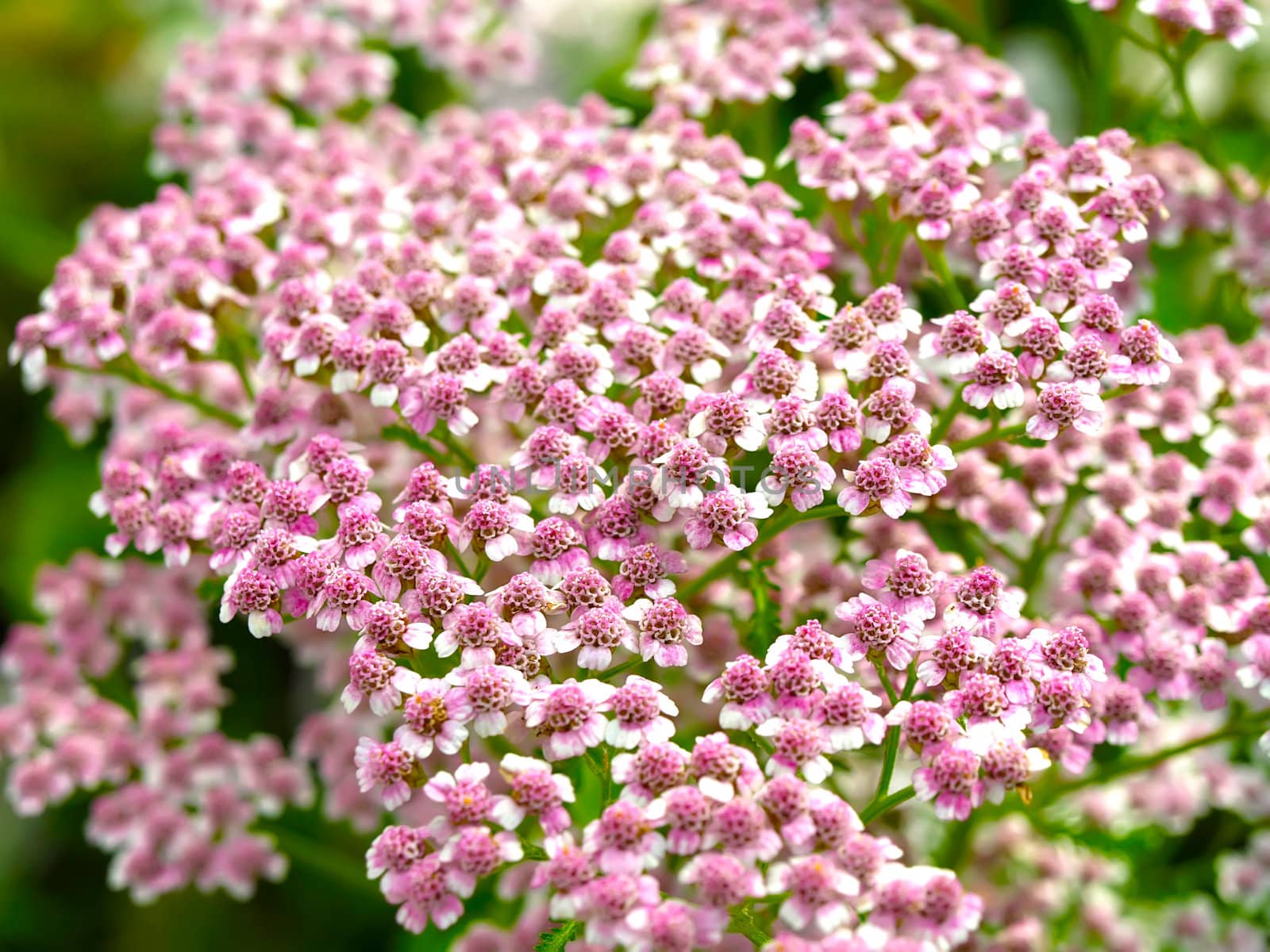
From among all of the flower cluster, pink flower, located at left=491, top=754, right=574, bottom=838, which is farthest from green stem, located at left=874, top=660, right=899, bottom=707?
the flower cluster

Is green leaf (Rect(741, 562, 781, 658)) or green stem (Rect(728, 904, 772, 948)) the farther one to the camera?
green leaf (Rect(741, 562, 781, 658))

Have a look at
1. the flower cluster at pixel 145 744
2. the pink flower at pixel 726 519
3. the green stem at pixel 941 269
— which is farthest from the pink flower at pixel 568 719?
the flower cluster at pixel 145 744

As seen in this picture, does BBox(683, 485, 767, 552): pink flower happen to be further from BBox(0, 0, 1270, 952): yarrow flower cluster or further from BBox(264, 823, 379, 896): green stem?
BBox(264, 823, 379, 896): green stem

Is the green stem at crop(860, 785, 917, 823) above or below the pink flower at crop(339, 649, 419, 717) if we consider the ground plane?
below

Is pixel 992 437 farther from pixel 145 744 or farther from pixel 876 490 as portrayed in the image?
pixel 145 744

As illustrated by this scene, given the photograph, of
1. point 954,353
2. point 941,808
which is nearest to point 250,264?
point 954,353

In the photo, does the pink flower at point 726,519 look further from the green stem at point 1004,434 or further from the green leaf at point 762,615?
the green stem at point 1004,434

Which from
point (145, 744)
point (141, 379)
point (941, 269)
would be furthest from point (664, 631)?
point (145, 744)

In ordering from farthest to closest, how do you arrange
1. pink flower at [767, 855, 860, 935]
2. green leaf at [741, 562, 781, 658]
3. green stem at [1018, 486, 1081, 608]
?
1. green stem at [1018, 486, 1081, 608]
2. green leaf at [741, 562, 781, 658]
3. pink flower at [767, 855, 860, 935]
